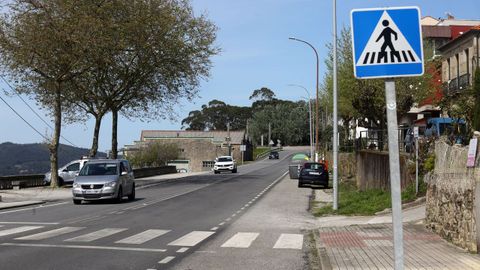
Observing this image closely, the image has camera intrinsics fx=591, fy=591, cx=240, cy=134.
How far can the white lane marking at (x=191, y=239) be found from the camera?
1260 cm

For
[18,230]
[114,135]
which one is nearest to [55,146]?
[114,135]

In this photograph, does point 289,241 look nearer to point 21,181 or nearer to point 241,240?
point 241,240

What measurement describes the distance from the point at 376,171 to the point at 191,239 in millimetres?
13871

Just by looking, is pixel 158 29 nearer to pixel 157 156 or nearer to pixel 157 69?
pixel 157 69

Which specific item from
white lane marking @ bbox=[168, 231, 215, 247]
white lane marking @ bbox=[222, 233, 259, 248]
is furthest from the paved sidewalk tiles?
white lane marking @ bbox=[168, 231, 215, 247]

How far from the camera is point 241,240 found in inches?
529

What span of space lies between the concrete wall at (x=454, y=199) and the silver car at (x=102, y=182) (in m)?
13.8

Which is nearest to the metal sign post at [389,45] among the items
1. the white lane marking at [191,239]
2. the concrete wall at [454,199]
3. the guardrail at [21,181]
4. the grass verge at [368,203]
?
the concrete wall at [454,199]

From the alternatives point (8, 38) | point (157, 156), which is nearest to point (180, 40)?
point (8, 38)

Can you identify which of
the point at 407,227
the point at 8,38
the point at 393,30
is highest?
the point at 8,38

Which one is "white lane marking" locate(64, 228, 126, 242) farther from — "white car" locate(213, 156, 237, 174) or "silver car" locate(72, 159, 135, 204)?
"white car" locate(213, 156, 237, 174)

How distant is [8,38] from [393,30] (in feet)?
111

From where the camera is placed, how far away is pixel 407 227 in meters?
14.6

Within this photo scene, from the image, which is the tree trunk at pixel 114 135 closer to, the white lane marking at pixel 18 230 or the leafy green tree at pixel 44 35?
the leafy green tree at pixel 44 35
